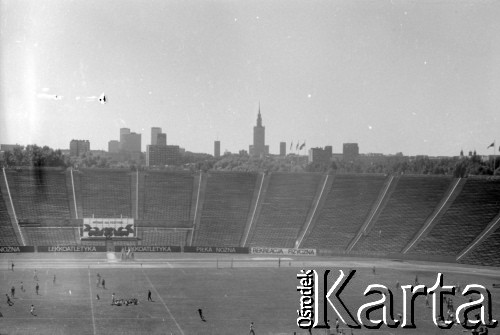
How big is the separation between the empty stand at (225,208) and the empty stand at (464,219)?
887 inches

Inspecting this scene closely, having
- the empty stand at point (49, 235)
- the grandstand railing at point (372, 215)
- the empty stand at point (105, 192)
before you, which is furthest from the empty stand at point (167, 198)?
the grandstand railing at point (372, 215)

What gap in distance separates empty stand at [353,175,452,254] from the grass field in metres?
6.16

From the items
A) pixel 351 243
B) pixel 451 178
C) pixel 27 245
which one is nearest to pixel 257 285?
pixel 351 243

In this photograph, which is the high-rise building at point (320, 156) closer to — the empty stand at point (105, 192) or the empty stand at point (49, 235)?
the empty stand at point (105, 192)

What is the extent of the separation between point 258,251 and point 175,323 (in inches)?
1375

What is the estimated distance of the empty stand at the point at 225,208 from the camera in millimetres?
72188

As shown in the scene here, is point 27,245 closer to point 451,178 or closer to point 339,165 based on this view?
point 451,178

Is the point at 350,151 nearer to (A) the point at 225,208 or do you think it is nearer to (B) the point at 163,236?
(A) the point at 225,208

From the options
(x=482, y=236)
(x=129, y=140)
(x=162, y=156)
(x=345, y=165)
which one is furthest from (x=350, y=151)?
(x=129, y=140)

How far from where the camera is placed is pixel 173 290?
145 feet

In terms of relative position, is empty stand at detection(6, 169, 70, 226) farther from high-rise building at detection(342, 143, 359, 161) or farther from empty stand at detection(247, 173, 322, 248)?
high-rise building at detection(342, 143, 359, 161)

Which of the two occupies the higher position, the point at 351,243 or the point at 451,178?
the point at 451,178

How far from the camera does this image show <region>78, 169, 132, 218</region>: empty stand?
243 ft

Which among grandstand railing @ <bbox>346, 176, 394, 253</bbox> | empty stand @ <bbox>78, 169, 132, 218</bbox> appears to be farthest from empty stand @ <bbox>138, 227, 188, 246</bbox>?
grandstand railing @ <bbox>346, 176, 394, 253</bbox>
